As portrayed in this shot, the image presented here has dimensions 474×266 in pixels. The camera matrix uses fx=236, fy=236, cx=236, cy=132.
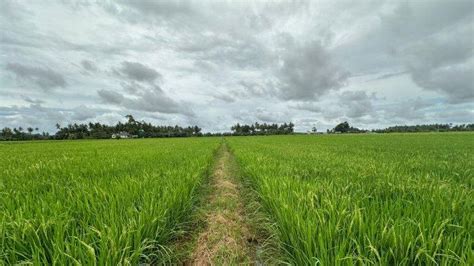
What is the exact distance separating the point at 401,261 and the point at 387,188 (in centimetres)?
286

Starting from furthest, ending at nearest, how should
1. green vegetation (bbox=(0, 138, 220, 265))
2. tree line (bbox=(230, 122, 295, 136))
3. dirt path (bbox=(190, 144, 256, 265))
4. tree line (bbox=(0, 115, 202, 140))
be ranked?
1. tree line (bbox=(230, 122, 295, 136))
2. tree line (bbox=(0, 115, 202, 140))
3. dirt path (bbox=(190, 144, 256, 265))
4. green vegetation (bbox=(0, 138, 220, 265))

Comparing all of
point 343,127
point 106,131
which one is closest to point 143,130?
point 106,131

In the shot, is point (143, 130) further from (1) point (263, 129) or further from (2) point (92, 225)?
(2) point (92, 225)

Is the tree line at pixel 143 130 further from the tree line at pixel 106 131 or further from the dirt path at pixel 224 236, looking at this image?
the dirt path at pixel 224 236

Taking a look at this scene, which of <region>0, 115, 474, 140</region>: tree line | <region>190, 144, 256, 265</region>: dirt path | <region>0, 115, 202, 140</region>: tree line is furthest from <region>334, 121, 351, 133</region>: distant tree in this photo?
<region>190, 144, 256, 265</region>: dirt path

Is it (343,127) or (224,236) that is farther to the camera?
(343,127)

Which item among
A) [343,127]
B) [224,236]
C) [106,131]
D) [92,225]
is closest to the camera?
[92,225]

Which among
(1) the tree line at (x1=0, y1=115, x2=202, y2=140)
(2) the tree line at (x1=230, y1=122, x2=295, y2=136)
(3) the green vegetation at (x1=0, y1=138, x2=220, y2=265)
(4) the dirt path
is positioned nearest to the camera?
(3) the green vegetation at (x1=0, y1=138, x2=220, y2=265)

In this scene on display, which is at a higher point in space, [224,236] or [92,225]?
[92,225]

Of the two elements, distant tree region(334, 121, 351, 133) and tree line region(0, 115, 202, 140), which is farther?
distant tree region(334, 121, 351, 133)

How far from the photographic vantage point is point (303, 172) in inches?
265

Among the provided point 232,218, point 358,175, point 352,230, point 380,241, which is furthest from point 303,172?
point 380,241

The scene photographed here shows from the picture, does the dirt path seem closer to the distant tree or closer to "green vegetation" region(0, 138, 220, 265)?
"green vegetation" region(0, 138, 220, 265)

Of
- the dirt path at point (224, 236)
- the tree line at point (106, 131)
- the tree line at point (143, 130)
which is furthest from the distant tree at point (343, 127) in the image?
the dirt path at point (224, 236)
